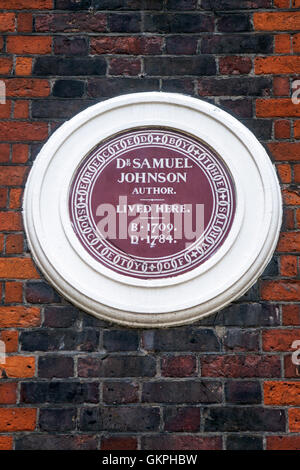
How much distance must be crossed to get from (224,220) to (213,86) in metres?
0.54

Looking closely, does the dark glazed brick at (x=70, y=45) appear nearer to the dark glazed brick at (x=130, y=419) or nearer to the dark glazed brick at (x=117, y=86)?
the dark glazed brick at (x=117, y=86)

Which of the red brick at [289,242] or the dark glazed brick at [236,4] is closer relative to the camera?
the red brick at [289,242]

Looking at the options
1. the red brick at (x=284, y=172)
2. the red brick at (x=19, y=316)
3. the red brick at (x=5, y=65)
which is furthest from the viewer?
the red brick at (x=5, y=65)

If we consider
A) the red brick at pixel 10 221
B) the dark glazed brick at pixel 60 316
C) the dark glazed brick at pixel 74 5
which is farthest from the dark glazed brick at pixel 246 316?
the dark glazed brick at pixel 74 5

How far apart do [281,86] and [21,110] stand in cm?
101

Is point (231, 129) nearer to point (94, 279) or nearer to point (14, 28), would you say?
point (94, 279)

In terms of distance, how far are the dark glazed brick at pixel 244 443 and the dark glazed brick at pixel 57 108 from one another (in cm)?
133

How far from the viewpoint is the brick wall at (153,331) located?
2.40 meters

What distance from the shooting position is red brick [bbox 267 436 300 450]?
2.38 meters

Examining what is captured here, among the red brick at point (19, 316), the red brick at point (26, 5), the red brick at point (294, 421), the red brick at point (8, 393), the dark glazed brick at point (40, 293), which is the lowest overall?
the red brick at point (294, 421)

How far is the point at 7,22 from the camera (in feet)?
8.92

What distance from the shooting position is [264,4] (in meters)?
2.72

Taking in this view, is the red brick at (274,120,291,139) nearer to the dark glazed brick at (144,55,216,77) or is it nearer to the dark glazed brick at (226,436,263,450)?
the dark glazed brick at (144,55,216,77)

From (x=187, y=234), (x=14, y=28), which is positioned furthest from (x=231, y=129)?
(x=14, y=28)
